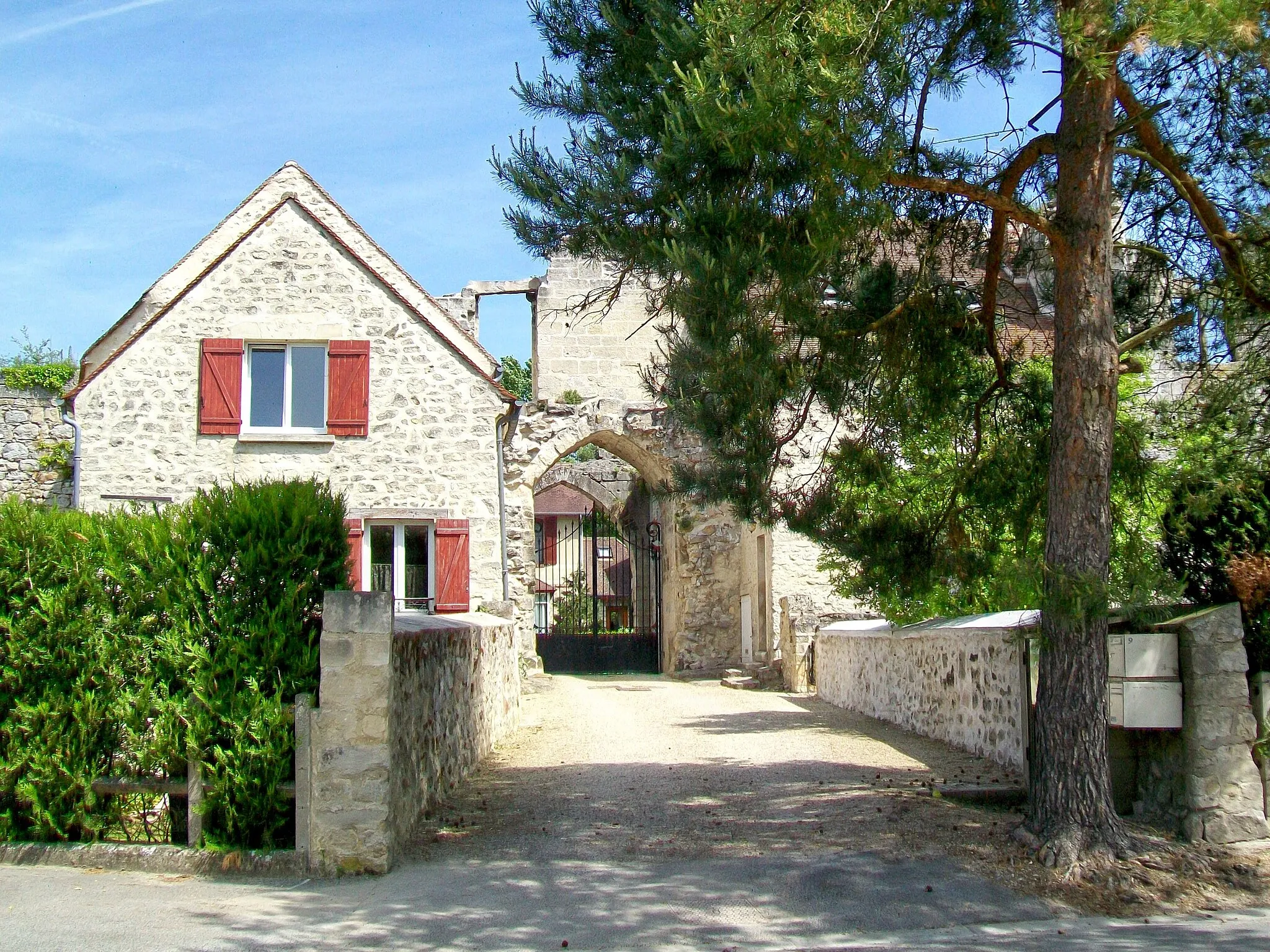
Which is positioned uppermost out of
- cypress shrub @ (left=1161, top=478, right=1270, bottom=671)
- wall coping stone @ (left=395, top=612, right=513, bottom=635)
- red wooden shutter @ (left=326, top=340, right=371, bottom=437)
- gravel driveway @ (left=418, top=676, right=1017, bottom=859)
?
red wooden shutter @ (left=326, top=340, right=371, bottom=437)

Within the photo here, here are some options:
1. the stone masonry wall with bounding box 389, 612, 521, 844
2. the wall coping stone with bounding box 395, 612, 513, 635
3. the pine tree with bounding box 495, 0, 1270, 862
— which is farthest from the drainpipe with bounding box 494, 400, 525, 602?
the pine tree with bounding box 495, 0, 1270, 862

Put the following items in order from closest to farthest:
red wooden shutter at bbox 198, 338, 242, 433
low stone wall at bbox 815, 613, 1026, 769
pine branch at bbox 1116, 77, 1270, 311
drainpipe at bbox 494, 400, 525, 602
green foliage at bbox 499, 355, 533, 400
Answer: pine branch at bbox 1116, 77, 1270, 311 < low stone wall at bbox 815, 613, 1026, 769 < red wooden shutter at bbox 198, 338, 242, 433 < drainpipe at bbox 494, 400, 525, 602 < green foliage at bbox 499, 355, 533, 400

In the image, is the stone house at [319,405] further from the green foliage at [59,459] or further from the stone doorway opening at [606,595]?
the stone doorway opening at [606,595]

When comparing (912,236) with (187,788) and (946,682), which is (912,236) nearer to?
(946,682)

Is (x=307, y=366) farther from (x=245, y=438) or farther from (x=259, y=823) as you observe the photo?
(x=259, y=823)

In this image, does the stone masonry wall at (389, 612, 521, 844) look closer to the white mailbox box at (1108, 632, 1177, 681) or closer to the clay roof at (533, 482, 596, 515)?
the white mailbox box at (1108, 632, 1177, 681)

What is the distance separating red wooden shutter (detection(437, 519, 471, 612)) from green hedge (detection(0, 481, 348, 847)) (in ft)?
31.0

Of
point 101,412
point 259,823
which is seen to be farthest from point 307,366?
point 259,823

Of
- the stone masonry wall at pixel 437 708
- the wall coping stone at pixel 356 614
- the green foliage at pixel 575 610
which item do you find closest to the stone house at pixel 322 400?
the stone masonry wall at pixel 437 708

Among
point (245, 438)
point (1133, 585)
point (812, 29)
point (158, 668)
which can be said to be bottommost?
point (158, 668)

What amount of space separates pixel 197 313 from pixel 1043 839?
1350 centimetres

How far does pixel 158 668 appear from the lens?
628 centimetres

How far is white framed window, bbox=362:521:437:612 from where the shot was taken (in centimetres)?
1611

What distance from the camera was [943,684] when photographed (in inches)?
417
